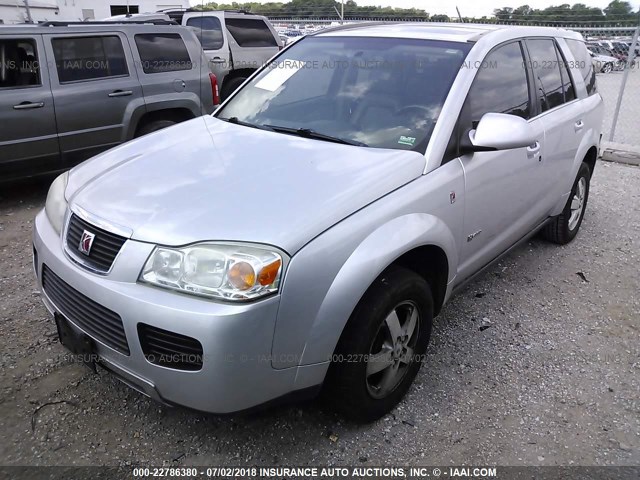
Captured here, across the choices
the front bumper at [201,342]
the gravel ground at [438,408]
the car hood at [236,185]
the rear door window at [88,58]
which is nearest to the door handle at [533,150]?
the gravel ground at [438,408]

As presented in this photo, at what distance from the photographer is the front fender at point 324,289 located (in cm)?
201

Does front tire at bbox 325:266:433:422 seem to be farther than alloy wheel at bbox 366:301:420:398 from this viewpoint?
No

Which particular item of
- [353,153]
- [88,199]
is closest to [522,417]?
[353,153]

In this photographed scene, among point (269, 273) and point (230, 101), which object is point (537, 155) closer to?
point (230, 101)

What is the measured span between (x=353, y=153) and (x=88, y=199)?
1.25m

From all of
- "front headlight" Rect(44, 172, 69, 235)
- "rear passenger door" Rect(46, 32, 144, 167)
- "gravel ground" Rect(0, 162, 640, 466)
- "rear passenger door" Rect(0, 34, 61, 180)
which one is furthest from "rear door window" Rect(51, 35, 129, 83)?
"front headlight" Rect(44, 172, 69, 235)

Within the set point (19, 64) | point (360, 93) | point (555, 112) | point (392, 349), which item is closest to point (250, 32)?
point (19, 64)

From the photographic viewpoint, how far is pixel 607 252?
4727mm

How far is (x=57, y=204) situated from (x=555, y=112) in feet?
11.0

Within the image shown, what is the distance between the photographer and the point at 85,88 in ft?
18.7

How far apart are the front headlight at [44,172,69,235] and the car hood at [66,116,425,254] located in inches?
2.2

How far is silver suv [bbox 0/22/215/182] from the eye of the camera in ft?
17.3

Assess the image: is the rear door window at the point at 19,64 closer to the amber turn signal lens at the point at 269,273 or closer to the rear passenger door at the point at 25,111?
the rear passenger door at the point at 25,111

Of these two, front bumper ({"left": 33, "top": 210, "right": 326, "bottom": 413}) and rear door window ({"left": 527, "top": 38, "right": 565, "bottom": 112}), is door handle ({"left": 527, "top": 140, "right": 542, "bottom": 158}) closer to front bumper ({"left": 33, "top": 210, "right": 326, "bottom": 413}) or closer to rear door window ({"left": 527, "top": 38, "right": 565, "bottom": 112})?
rear door window ({"left": 527, "top": 38, "right": 565, "bottom": 112})
